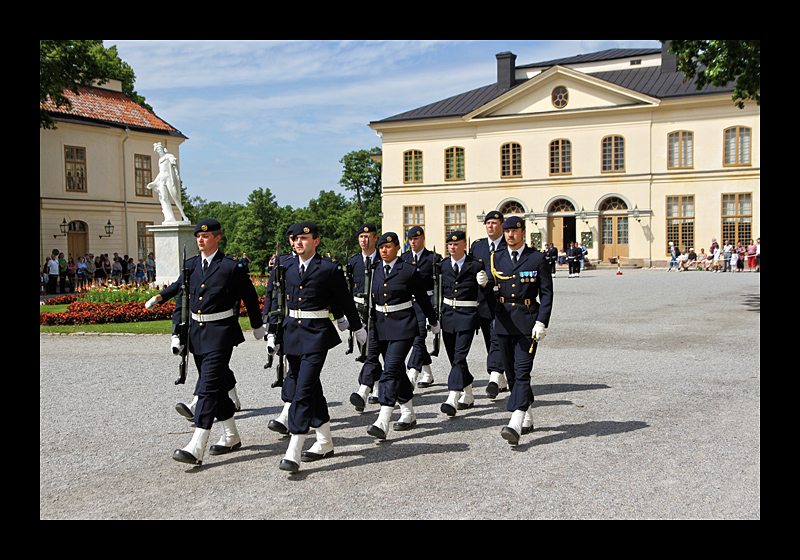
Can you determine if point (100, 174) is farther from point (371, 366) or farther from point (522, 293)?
point (522, 293)

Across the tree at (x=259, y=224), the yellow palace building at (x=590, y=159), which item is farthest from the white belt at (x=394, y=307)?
the tree at (x=259, y=224)

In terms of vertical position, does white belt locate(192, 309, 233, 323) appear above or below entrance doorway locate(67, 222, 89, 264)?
below

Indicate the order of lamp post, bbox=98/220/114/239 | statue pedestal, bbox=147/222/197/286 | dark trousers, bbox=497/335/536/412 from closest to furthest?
dark trousers, bbox=497/335/536/412 → statue pedestal, bbox=147/222/197/286 → lamp post, bbox=98/220/114/239

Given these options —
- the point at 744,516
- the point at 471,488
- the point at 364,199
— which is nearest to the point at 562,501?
the point at 471,488

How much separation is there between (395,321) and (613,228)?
41.3 meters

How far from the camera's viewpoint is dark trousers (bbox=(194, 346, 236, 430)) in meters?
5.87

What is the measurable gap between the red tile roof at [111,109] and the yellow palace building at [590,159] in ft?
51.1

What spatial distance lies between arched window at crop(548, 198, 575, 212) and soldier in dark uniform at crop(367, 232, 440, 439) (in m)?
41.2

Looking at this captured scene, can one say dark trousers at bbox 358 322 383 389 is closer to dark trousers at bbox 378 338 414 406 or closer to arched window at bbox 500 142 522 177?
dark trousers at bbox 378 338 414 406

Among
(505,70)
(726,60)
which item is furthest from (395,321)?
(505,70)

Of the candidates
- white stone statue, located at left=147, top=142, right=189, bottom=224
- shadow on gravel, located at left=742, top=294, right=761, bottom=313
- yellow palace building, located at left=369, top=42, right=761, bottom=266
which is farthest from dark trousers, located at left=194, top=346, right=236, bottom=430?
yellow palace building, located at left=369, top=42, right=761, bottom=266

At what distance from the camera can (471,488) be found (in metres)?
5.19

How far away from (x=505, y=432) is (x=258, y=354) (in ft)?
20.8

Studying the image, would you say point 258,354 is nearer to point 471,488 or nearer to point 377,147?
point 471,488
